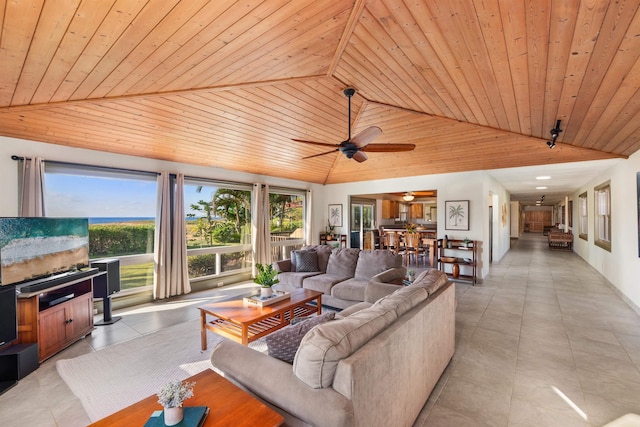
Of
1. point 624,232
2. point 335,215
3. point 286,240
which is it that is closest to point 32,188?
point 286,240

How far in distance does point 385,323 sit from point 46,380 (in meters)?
3.13

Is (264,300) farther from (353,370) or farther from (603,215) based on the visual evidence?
(603,215)

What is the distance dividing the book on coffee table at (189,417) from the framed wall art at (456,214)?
6.43 m

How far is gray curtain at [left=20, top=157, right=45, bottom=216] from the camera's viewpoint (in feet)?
11.9

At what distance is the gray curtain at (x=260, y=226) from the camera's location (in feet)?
21.7

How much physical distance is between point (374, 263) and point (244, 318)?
2334mm

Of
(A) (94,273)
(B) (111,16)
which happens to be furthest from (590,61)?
(A) (94,273)

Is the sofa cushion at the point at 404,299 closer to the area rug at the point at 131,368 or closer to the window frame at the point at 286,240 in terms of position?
the area rug at the point at 131,368

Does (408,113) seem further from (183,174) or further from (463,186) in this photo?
(183,174)

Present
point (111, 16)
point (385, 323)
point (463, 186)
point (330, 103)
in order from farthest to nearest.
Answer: point (463, 186), point (330, 103), point (111, 16), point (385, 323)

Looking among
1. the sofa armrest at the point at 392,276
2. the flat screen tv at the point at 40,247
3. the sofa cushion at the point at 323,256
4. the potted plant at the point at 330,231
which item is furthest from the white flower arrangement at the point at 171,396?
the potted plant at the point at 330,231

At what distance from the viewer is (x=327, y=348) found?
1.34 meters

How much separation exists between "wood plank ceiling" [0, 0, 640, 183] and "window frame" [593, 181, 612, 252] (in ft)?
5.00

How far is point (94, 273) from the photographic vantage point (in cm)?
360
